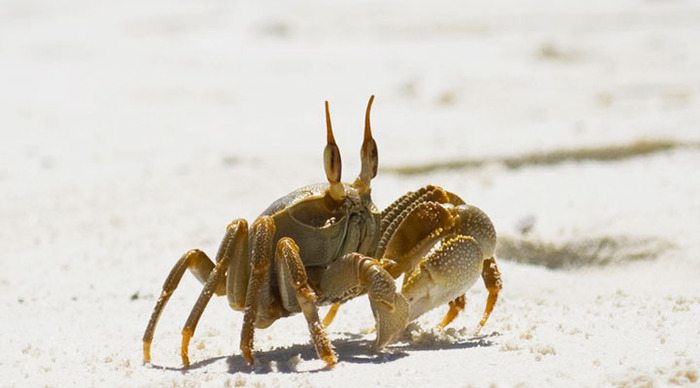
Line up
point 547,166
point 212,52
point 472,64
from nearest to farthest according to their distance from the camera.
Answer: point 547,166 < point 472,64 < point 212,52

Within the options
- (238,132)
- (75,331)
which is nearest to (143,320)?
(75,331)

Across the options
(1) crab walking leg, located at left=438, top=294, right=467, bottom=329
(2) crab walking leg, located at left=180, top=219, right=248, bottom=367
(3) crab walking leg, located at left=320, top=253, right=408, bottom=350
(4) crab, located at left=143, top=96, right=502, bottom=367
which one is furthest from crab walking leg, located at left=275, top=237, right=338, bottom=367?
(1) crab walking leg, located at left=438, top=294, right=467, bottom=329

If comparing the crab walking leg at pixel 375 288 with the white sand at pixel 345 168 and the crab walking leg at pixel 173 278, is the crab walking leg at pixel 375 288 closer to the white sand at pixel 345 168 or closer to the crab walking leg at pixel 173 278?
the white sand at pixel 345 168

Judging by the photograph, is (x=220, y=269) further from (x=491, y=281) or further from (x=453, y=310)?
(x=491, y=281)

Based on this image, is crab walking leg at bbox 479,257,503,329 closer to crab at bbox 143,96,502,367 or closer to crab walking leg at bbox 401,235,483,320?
crab at bbox 143,96,502,367

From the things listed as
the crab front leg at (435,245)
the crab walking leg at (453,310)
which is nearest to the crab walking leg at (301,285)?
the crab front leg at (435,245)

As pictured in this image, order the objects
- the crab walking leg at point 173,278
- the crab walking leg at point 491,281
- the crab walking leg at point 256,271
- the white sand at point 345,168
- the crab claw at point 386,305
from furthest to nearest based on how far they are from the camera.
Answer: the crab walking leg at point 491,281 → the crab walking leg at point 173,278 → the white sand at point 345,168 → the crab walking leg at point 256,271 → the crab claw at point 386,305

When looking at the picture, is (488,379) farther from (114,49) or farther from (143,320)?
(114,49)
